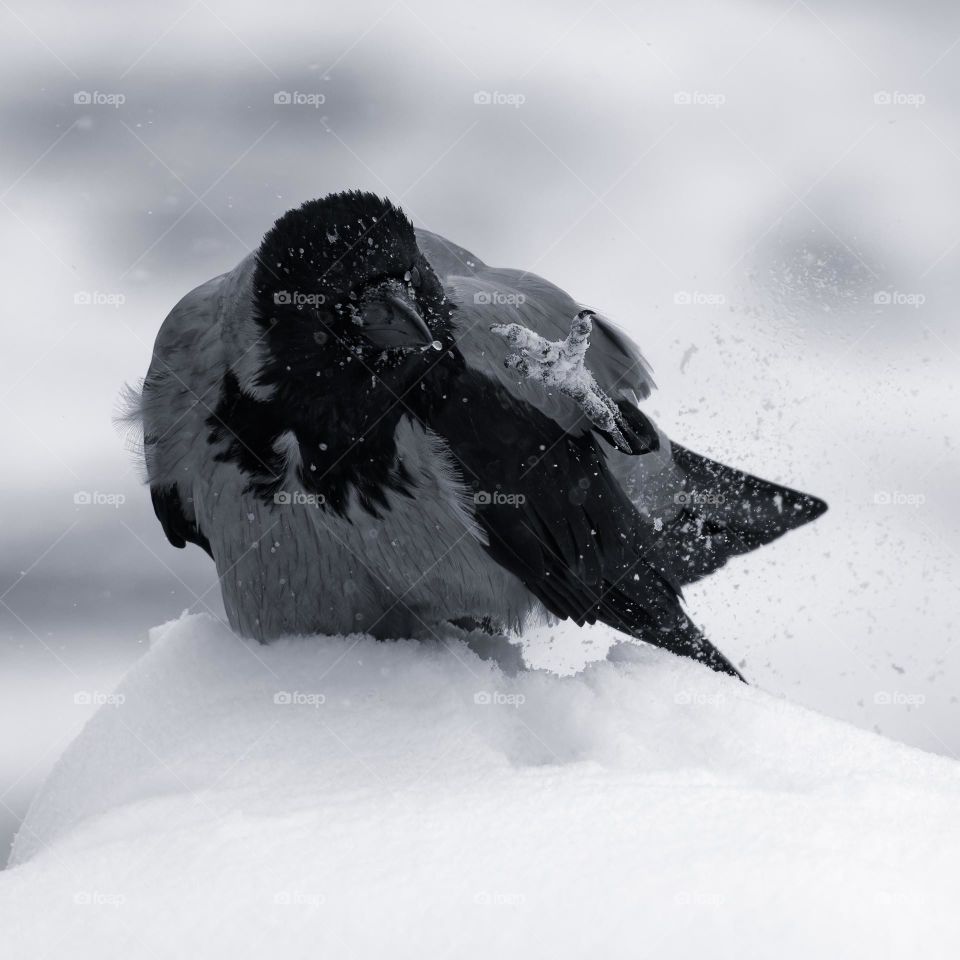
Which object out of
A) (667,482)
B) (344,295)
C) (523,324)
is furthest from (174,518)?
(667,482)

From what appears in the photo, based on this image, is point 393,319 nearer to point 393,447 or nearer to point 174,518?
point 393,447

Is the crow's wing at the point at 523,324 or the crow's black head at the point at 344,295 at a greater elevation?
the crow's black head at the point at 344,295

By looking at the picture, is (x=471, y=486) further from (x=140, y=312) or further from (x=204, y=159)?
(x=204, y=159)

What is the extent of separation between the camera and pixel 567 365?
284 cm

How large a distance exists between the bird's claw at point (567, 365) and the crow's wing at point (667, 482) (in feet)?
0.79

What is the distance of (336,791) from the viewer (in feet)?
7.23

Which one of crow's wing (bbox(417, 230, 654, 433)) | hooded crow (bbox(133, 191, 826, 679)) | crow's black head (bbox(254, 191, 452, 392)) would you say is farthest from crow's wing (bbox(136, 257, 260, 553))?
crow's wing (bbox(417, 230, 654, 433))

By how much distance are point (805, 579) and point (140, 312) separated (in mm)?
3958

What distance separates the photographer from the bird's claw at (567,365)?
9.13ft

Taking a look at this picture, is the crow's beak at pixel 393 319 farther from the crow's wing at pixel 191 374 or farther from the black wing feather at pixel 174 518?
the black wing feather at pixel 174 518

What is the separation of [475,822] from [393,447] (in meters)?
1.11

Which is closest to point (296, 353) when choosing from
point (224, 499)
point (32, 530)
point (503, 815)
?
point (224, 499)

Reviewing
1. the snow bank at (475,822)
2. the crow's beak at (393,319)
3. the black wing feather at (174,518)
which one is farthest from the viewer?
the black wing feather at (174,518)

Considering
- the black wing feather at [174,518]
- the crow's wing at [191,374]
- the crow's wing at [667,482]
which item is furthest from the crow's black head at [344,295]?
the black wing feather at [174,518]
